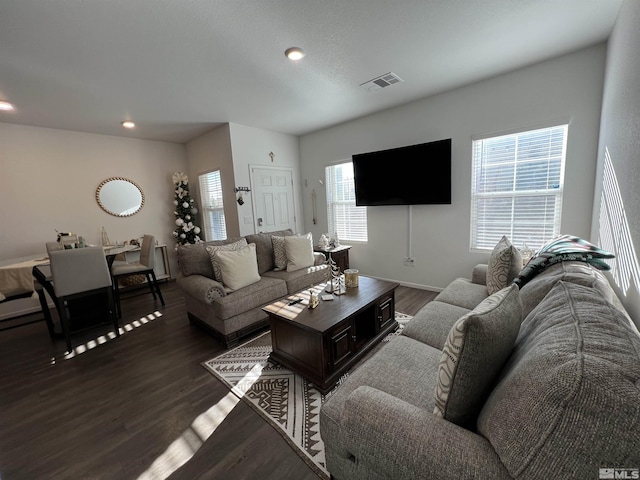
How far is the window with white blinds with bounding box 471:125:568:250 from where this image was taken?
2820 millimetres

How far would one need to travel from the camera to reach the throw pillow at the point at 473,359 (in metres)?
0.82

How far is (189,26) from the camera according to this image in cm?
192

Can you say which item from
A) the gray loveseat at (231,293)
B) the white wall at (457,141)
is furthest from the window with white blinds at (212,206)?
the gray loveseat at (231,293)

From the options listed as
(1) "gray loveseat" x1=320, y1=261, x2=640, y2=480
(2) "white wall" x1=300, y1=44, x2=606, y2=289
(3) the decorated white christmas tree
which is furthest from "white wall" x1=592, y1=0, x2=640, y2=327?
(3) the decorated white christmas tree

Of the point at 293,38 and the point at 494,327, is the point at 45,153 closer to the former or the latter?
the point at 293,38

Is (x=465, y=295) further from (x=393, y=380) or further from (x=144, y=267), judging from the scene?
(x=144, y=267)

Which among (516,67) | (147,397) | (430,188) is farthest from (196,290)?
(516,67)

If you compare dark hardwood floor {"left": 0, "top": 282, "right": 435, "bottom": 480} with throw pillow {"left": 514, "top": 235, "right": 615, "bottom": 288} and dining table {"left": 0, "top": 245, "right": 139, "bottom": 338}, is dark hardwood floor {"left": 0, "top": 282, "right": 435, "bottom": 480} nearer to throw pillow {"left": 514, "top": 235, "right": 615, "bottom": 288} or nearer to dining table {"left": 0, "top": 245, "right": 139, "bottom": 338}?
dining table {"left": 0, "top": 245, "right": 139, "bottom": 338}

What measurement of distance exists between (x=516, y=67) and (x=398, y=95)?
1243 millimetres

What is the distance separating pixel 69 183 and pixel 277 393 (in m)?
4.67

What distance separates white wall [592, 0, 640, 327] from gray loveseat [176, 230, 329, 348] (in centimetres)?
265

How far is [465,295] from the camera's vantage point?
2.27m

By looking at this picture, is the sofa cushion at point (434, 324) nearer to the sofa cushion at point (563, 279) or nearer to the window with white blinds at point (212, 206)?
the sofa cushion at point (563, 279)

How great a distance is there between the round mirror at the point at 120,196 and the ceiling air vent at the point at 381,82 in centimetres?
429
